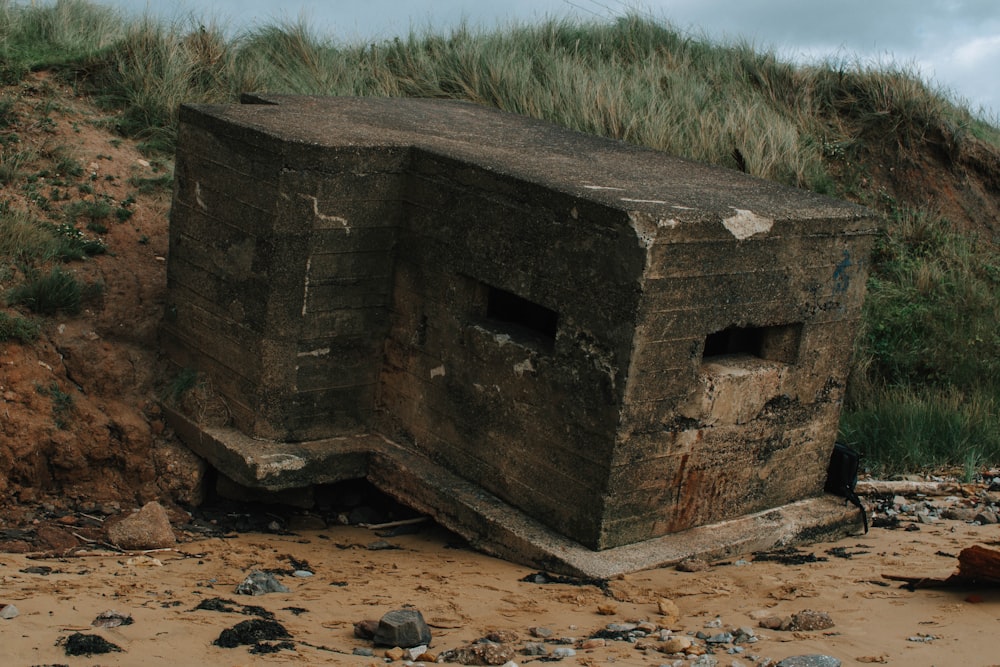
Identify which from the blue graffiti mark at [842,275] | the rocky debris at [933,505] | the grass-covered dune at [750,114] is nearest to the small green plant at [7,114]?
the grass-covered dune at [750,114]

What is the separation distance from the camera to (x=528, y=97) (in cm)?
Result: 1083

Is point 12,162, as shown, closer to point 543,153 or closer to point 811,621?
point 543,153

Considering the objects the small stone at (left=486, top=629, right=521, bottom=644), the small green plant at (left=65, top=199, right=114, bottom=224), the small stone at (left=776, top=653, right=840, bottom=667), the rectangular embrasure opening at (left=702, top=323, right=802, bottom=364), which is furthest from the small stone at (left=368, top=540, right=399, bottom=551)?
the small green plant at (left=65, top=199, right=114, bottom=224)

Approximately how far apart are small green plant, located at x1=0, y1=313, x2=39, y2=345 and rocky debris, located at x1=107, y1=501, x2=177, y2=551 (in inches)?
51.0

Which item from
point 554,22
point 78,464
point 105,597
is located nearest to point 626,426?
point 105,597

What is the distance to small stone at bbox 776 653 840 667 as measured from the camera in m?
3.91

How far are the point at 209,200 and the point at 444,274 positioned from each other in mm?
1406

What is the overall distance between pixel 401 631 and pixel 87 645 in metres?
1.09

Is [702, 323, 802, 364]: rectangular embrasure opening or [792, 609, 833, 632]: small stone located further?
[702, 323, 802, 364]: rectangular embrasure opening

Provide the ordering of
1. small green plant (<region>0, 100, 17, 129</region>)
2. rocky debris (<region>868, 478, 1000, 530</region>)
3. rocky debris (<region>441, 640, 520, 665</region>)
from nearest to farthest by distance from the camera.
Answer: rocky debris (<region>441, 640, 520, 665</region>), rocky debris (<region>868, 478, 1000, 530</region>), small green plant (<region>0, 100, 17, 129</region>)

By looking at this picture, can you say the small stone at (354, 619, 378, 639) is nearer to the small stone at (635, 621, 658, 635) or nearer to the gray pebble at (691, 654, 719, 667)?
the small stone at (635, 621, 658, 635)

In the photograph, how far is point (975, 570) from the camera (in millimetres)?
4637

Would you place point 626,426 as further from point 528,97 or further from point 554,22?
point 554,22

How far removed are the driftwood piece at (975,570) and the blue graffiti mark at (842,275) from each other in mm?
1409
